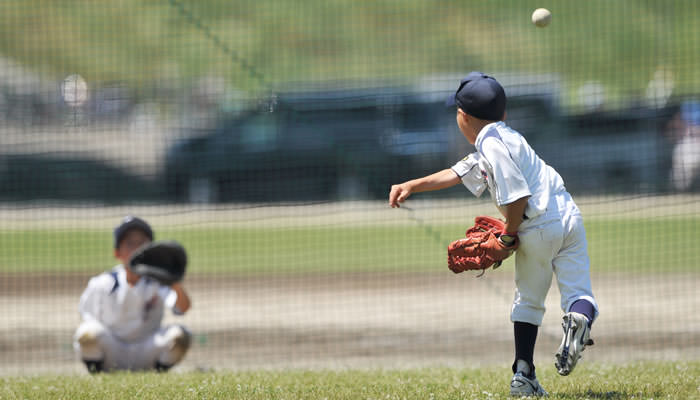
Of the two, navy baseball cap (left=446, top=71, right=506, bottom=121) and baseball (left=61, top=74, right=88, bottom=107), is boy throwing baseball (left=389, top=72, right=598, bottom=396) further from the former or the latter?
baseball (left=61, top=74, right=88, bottom=107)

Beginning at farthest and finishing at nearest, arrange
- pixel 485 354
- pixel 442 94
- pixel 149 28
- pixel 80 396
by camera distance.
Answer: pixel 149 28 < pixel 442 94 < pixel 485 354 < pixel 80 396

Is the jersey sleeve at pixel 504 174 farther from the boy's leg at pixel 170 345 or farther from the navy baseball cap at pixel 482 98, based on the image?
the boy's leg at pixel 170 345

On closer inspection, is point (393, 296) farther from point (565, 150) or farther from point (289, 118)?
point (289, 118)

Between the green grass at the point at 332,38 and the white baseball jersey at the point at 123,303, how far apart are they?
19121 millimetres

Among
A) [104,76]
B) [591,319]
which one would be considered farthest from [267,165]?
[591,319]

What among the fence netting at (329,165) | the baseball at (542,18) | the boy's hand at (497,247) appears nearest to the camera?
the boy's hand at (497,247)

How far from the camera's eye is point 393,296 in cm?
1013

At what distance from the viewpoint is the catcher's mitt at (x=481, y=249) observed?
166 inches

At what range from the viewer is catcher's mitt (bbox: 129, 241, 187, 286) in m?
5.82

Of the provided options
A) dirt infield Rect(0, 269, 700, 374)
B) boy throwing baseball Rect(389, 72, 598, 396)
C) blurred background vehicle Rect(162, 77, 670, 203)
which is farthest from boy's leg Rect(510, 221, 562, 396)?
blurred background vehicle Rect(162, 77, 670, 203)

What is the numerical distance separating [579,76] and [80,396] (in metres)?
21.0

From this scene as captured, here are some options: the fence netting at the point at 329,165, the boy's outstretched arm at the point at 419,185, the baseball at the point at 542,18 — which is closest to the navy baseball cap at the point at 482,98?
the boy's outstretched arm at the point at 419,185

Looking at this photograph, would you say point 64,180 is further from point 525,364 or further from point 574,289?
point 574,289

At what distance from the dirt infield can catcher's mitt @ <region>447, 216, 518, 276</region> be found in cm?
207
